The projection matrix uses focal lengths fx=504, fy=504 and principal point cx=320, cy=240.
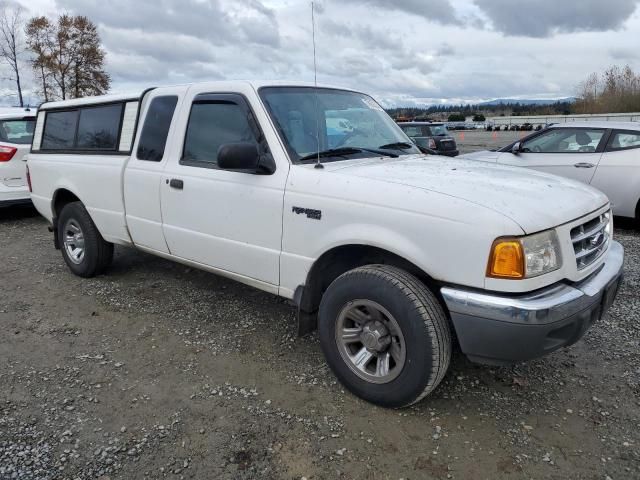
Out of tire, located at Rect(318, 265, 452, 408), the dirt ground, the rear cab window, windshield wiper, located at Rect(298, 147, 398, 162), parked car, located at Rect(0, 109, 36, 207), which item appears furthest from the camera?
the dirt ground

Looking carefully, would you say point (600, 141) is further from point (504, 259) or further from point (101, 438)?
point (101, 438)

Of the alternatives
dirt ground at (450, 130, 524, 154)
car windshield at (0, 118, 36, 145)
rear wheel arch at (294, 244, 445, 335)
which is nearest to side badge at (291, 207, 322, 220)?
rear wheel arch at (294, 244, 445, 335)

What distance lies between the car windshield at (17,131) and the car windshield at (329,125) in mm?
6276

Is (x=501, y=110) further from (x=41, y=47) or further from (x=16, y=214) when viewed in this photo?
(x=16, y=214)

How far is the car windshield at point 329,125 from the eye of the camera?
3.46 m

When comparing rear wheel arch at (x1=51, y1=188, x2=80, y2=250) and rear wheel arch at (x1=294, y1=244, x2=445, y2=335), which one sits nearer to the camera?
rear wheel arch at (x1=294, y1=244, x2=445, y2=335)

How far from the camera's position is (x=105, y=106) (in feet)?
15.8

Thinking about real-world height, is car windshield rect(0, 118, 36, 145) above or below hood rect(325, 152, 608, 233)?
above

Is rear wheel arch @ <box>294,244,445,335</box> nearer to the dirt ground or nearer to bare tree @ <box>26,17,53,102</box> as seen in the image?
the dirt ground

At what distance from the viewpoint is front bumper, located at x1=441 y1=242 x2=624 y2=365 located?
2.46 metres

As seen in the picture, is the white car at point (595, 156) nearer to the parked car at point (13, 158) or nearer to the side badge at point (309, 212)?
the side badge at point (309, 212)

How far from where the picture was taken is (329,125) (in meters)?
3.69

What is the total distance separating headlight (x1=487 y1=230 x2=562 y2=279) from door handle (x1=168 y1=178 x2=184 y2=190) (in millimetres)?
2437

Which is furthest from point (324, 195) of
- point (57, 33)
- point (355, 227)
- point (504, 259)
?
point (57, 33)
